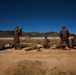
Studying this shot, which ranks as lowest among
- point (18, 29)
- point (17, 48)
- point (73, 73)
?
point (73, 73)

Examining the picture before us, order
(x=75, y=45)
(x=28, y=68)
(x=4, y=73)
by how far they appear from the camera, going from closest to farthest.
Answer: (x=4, y=73) → (x=28, y=68) → (x=75, y=45)

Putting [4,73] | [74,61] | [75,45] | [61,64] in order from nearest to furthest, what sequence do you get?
[4,73] → [61,64] → [74,61] → [75,45]

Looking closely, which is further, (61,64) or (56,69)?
(61,64)

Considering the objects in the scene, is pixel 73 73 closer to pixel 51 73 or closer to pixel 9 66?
pixel 51 73

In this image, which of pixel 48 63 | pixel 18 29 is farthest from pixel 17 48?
pixel 48 63

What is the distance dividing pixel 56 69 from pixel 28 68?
154cm

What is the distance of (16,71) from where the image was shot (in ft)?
27.9

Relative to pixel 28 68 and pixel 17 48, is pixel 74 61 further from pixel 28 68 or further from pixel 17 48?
pixel 17 48

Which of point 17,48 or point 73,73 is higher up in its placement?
point 17,48

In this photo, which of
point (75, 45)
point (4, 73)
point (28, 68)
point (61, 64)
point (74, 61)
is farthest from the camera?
point (75, 45)

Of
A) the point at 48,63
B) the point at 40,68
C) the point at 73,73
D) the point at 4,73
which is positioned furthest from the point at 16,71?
the point at 73,73

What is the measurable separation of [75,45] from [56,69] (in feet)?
28.6

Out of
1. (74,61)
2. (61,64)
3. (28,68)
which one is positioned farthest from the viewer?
(74,61)

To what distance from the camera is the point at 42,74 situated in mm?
8234
